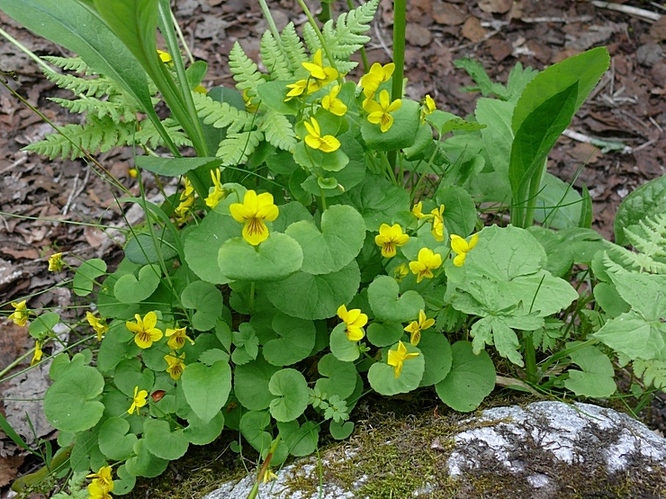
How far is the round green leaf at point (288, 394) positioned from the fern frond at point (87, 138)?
79 centimetres

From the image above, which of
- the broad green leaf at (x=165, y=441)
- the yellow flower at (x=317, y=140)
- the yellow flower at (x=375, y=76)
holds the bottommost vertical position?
the broad green leaf at (x=165, y=441)

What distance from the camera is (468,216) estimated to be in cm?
164

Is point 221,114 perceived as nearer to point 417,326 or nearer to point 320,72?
point 320,72

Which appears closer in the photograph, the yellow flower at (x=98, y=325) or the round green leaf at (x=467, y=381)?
the round green leaf at (x=467, y=381)

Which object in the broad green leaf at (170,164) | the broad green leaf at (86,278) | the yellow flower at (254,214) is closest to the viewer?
the yellow flower at (254,214)

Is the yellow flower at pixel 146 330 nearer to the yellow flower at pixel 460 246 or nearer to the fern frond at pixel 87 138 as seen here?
the fern frond at pixel 87 138

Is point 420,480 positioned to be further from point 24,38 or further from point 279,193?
point 24,38

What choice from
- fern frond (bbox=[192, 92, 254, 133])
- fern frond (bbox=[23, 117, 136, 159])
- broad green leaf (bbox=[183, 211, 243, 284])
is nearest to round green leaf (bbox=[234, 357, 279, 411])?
broad green leaf (bbox=[183, 211, 243, 284])

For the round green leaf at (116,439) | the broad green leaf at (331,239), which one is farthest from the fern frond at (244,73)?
the round green leaf at (116,439)

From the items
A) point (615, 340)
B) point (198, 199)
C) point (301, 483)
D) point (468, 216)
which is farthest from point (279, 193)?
point (615, 340)

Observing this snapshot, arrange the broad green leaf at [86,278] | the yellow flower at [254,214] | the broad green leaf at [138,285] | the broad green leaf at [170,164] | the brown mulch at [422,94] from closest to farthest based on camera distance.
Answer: the yellow flower at [254,214]
the broad green leaf at [170,164]
the broad green leaf at [138,285]
the broad green leaf at [86,278]
the brown mulch at [422,94]

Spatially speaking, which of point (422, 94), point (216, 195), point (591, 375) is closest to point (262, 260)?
point (216, 195)

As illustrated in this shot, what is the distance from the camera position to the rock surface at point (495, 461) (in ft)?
4.38

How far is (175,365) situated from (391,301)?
56cm
